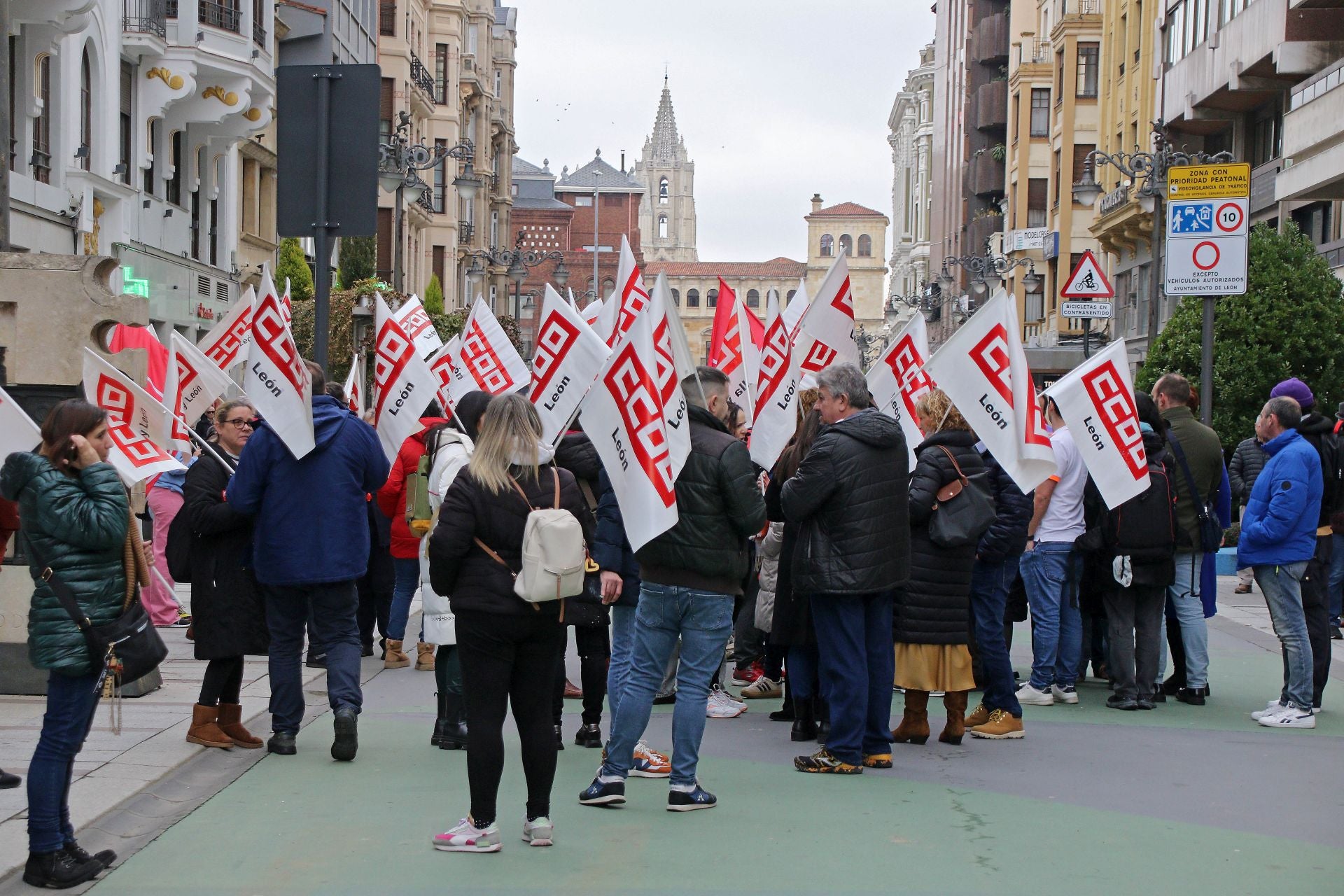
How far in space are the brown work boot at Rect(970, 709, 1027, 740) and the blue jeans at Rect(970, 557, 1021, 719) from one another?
1.2 inches

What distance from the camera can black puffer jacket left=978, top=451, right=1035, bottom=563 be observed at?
8.95 metres

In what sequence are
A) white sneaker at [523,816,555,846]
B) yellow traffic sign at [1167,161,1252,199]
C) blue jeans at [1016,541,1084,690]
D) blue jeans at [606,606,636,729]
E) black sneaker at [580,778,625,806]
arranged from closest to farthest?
white sneaker at [523,816,555,846] → black sneaker at [580,778,625,806] → blue jeans at [606,606,636,729] → blue jeans at [1016,541,1084,690] → yellow traffic sign at [1167,161,1252,199]

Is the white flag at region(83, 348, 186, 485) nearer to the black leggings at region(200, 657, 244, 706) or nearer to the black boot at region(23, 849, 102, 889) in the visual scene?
the black leggings at region(200, 657, 244, 706)

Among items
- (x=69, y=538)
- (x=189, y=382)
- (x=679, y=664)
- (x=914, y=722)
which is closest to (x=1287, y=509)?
(x=914, y=722)

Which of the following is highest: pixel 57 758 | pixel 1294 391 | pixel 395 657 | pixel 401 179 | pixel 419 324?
pixel 401 179

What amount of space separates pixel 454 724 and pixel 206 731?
1.22 m

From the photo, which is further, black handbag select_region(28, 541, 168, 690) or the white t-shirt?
the white t-shirt

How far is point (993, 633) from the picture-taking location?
352 inches

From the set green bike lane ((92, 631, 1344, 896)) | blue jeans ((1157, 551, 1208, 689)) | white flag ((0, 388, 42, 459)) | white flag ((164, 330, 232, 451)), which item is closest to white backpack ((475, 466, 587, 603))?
green bike lane ((92, 631, 1344, 896))

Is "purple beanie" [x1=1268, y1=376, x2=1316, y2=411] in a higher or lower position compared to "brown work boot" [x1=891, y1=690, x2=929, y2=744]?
higher

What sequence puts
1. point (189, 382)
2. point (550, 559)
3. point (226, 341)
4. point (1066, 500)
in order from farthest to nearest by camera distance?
1. point (226, 341)
2. point (189, 382)
3. point (1066, 500)
4. point (550, 559)

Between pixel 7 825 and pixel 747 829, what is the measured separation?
2.92 m

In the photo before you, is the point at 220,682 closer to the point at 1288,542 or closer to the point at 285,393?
the point at 285,393

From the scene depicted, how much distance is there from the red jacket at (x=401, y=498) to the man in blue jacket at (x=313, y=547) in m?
2.60
